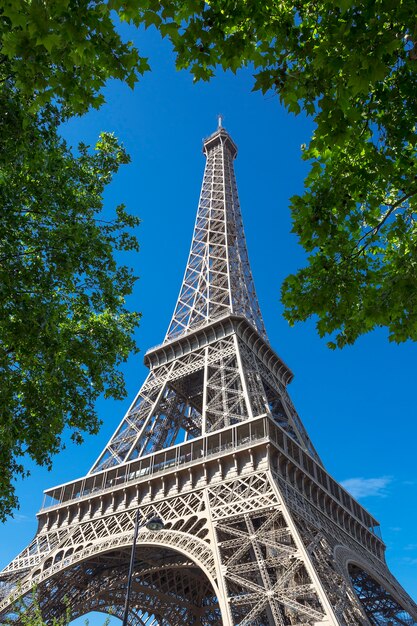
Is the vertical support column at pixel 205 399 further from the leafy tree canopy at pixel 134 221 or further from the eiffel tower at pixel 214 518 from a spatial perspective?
the leafy tree canopy at pixel 134 221

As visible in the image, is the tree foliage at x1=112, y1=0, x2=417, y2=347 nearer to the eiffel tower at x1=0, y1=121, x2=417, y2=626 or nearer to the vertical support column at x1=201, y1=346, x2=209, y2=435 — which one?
the eiffel tower at x1=0, y1=121, x2=417, y2=626

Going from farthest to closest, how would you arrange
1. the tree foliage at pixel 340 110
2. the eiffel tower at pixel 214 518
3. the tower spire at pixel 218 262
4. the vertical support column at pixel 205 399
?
the tower spire at pixel 218 262, the vertical support column at pixel 205 399, the eiffel tower at pixel 214 518, the tree foliage at pixel 340 110

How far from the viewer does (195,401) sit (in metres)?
36.2

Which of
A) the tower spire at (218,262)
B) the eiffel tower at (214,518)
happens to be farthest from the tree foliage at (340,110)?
the tower spire at (218,262)

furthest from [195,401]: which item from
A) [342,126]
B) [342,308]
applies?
[342,126]

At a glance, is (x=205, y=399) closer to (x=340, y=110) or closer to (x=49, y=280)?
(x=49, y=280)

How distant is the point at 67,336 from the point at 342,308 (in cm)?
680

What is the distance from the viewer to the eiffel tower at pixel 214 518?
58.1 feet

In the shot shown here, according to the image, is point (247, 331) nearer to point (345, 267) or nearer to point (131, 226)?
point (131, 226)

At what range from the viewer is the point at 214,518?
66.8 ft

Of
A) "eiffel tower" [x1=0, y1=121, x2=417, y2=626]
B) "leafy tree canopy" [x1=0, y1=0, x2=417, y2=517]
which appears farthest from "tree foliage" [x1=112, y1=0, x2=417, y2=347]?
"eiffel tower" [x1=0, y1=121, x2=417, y2=626]

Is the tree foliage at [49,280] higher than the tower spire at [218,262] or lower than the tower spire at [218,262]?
lower

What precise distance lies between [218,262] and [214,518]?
90.1 ft

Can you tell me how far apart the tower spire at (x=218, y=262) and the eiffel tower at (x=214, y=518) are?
0.58 m
